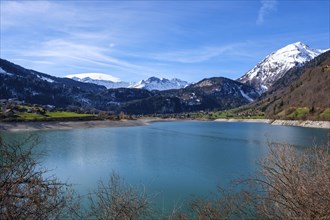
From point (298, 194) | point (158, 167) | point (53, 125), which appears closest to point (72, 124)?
point (53, 125)

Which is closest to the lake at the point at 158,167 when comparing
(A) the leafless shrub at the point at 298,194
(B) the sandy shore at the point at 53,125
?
(A) the leafless shrub at the point at 298,194

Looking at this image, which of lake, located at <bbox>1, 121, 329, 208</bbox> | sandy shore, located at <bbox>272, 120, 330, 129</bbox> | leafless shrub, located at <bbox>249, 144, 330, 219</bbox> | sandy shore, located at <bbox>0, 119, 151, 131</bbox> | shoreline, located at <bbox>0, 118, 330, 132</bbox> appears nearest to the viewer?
leafless shrub, located at <bbox>249, 144, 330, 219</bbox>

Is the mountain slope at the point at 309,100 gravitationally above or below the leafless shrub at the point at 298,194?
above

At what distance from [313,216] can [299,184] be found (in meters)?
1.19

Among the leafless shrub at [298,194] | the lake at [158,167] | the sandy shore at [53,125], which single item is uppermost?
the leafless shrub at [298,194]

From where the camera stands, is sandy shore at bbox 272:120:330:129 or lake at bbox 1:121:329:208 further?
sandy shore at bbox 272:120:330:129

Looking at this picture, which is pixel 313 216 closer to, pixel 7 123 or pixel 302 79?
pixel 7 123

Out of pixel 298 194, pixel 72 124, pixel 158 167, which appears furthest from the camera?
pixel 72 124

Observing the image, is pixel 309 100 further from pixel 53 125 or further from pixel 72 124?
pixel 53 125

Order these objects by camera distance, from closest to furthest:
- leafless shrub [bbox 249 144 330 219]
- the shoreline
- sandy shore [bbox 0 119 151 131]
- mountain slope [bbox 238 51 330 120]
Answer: leafless shrub [bbox 249 144 330 219] → sandy shore [bbox 0 119 151 131] → the shoreline → mountain slope [bbox 238 51 330 120]

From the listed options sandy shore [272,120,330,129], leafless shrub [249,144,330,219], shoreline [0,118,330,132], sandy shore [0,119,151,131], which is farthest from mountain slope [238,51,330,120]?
leafless shrub [249,144,330,219]

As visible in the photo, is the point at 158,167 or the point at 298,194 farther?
the point at 158,167

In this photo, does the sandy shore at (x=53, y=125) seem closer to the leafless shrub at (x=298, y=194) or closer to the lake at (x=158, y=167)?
the lake at (x=158, y=167)

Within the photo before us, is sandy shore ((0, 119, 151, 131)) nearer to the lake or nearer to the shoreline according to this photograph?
the shoreline
